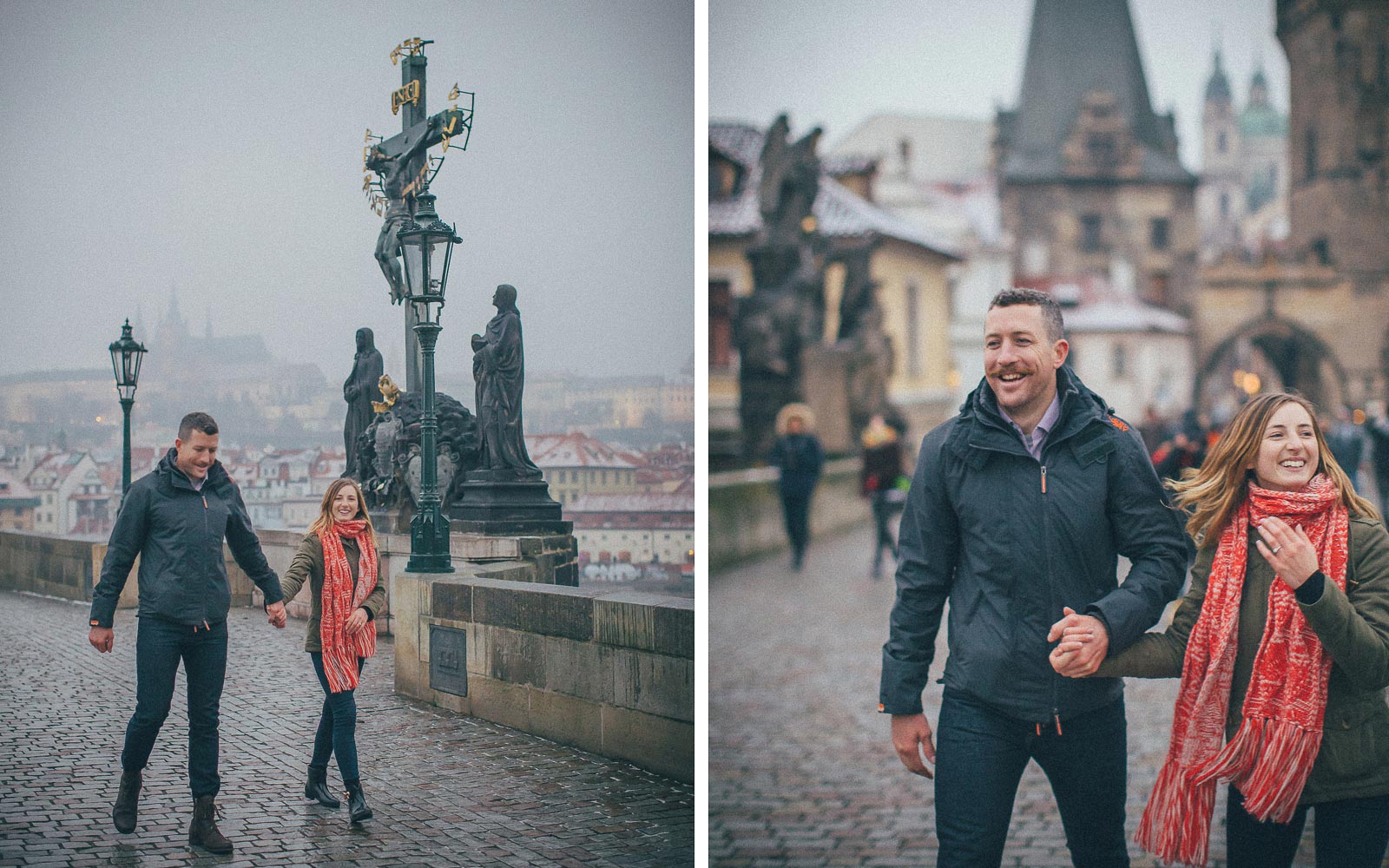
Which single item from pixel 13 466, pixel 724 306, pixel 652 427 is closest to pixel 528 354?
pixel 652 427

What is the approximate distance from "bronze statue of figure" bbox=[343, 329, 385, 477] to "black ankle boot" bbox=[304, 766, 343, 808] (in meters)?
0.88

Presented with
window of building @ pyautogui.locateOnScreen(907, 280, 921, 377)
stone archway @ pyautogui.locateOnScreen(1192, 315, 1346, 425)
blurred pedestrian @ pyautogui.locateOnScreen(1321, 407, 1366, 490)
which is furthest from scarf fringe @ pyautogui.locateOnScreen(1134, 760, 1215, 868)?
window of building @ pyautogui.locateOnScreen(907, 280, 921, 377)

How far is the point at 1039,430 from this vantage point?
3.19 metres

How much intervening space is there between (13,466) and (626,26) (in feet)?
8.36

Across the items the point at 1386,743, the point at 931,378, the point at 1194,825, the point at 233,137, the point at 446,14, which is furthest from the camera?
the point at 931,378

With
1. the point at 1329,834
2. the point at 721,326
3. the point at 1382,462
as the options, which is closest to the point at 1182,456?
the point at 1382,462

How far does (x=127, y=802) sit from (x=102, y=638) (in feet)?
1.51

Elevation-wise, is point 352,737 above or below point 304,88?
below

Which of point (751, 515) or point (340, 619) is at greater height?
point (340, 619)

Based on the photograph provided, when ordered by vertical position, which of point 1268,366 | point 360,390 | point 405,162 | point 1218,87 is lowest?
point 360,390

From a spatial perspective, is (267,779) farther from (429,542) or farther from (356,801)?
(429,542)

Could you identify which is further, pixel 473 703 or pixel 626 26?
pixel 626 26

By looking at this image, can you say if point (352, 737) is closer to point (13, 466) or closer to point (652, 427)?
point (13, 466)

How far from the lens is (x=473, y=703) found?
4.71 meters
